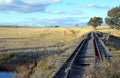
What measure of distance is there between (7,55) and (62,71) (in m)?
8.72

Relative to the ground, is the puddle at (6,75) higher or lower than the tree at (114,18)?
lower

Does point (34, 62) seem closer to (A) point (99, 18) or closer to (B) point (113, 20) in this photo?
(B) point (113, 20)

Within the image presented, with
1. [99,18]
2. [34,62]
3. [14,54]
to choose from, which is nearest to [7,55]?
[14,54]

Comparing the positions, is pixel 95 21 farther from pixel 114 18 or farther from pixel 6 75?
pixel 6 75

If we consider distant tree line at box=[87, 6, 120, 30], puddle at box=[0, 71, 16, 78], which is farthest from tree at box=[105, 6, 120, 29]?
puddle at box=[0, 71, 16, 78]

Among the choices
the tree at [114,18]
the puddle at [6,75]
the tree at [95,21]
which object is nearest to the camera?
the puddle at [6,75]

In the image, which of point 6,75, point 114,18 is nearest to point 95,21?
point 114,18

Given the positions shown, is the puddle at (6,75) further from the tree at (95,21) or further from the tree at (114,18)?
the tree at (95,21)

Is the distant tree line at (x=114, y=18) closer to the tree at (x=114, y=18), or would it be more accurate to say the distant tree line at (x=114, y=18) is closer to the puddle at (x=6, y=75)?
the tree at (x=114, y=18)

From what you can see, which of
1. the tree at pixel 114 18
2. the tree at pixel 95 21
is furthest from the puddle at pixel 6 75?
the tree at pixel 95 21

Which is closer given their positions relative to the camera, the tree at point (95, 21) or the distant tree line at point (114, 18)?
the distant tree line at point (114, 18)

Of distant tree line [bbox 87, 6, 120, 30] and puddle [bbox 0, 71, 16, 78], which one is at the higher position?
distant tree line [bbox 87, 6, 120, 30]

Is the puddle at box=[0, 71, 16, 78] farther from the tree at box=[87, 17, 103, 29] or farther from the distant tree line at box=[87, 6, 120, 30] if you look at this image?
the tree at box=[87, 17, 103, 29]

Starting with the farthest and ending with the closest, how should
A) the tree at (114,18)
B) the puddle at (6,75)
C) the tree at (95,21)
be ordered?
1. the tree at (95,21)
2. the tree at (114,18)
3. the puddle at (6,75)
